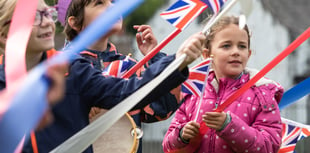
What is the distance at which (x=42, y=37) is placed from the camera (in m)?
3.50

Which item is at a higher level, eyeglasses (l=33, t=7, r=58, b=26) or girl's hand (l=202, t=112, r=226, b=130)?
eyeglasses (l=33, t=7, r=58, b=26)

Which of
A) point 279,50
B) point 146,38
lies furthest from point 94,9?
point 279,50

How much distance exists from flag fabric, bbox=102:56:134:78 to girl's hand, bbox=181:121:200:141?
430 mm

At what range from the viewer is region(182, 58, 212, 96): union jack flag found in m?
4.07

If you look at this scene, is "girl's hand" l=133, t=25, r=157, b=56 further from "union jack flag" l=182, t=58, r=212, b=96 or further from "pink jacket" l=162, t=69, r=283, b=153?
"pink jacket" l=162, t=69, r=283, b=153

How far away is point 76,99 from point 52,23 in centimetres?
36

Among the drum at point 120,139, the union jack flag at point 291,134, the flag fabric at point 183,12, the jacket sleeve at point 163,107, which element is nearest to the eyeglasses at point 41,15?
the flag fabric at point 183,12

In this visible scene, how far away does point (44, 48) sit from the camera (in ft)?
11.4

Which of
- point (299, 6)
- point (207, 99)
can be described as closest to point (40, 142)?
point (207, 99)

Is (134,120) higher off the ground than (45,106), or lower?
lower

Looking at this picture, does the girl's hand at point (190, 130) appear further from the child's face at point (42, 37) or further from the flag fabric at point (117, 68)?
the child's face at point (42, 37)

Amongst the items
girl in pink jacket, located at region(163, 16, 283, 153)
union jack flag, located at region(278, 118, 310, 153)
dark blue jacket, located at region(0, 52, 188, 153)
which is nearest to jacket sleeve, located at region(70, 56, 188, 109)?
dark blue jacket, located at region(0, 52, 188, 153)

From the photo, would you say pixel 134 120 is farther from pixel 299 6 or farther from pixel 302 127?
pixel 299 6

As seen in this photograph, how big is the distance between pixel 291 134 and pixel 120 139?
126 cm
